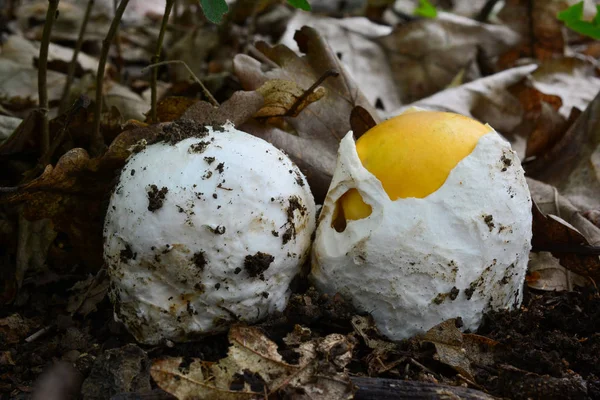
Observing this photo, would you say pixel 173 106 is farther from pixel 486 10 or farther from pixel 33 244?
pixel 486 10

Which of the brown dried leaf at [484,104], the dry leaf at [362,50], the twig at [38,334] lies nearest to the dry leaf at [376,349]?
the twig at [38,334]

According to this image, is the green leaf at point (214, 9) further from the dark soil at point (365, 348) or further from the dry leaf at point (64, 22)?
the dry leaf at point (64, 22)

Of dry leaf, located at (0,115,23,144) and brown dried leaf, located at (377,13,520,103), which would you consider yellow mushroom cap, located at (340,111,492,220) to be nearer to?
dry leaf, located at (0,115,23,144)

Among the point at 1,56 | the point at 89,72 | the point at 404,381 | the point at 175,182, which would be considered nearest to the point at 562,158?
the point at 404,381

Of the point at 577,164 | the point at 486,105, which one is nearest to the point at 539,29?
the point at 486,105

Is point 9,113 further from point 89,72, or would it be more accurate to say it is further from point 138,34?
point 138,34
